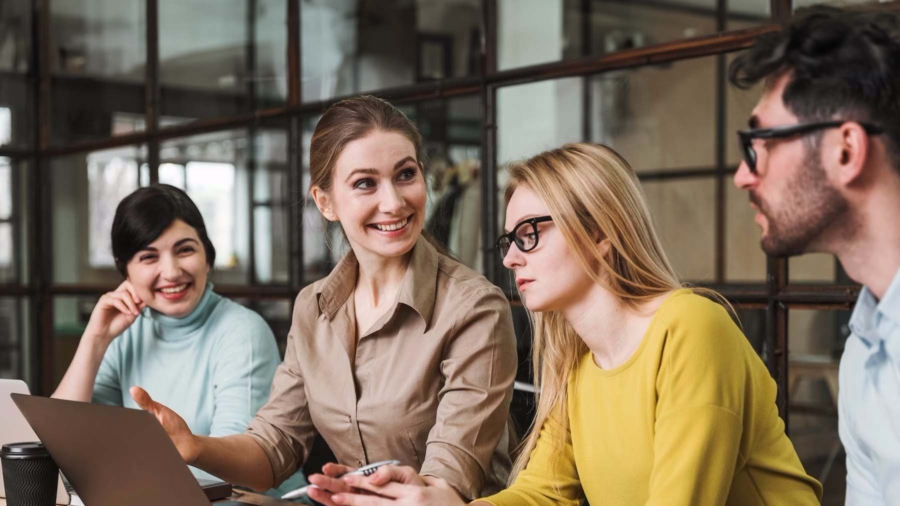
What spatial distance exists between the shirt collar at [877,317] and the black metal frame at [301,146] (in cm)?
39

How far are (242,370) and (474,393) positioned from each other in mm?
729

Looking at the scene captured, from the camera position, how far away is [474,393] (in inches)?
73.2

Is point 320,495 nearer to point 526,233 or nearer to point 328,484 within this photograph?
point 328,484

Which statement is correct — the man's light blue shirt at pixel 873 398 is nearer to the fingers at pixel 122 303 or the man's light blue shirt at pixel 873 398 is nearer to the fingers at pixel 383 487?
the fingers at pixel 383 487

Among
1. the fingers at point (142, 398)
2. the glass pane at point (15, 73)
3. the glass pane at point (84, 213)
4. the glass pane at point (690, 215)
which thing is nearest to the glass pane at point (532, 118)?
the fingers at point (142, 398)

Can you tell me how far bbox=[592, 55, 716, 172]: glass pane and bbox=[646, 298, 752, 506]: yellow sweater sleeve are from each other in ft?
14.9

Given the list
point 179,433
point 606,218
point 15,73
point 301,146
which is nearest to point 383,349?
point 179,433

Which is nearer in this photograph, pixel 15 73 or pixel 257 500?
pixel 257 500

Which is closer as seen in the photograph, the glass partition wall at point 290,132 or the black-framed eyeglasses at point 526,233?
the black-framed eyeglasses at point 526,233

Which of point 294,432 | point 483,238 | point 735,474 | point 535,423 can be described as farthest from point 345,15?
point 735,474

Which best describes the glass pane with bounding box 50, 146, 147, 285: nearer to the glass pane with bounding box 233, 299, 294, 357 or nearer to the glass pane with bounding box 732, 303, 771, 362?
the glass pane with bounding box 233, 299, 294, 357

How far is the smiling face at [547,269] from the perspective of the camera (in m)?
1.56

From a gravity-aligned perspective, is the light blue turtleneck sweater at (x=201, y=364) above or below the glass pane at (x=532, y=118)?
below

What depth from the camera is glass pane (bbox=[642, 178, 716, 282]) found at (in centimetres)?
603
